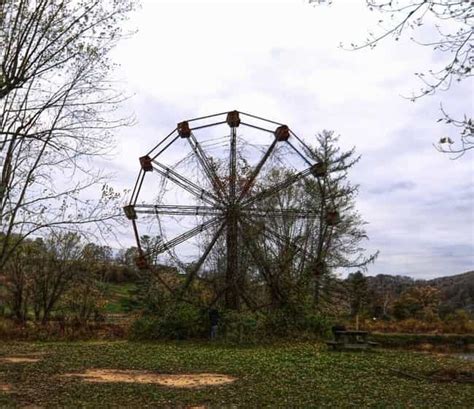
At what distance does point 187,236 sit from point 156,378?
9.42 m

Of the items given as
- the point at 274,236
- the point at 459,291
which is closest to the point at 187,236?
the point at 274,236

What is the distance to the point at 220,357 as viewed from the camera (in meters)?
13.5

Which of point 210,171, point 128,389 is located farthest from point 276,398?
point 210,171

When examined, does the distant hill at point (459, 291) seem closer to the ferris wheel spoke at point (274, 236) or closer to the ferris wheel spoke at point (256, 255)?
the ferris wheel spoke at point (274, 236)

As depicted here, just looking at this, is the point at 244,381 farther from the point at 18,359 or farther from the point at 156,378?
the point at 18,359

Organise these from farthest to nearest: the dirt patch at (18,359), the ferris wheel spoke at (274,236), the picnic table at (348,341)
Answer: the ferris wheel spoke at (274,236) < the picnic table at (348,341) < the dirt patch at (18,359)

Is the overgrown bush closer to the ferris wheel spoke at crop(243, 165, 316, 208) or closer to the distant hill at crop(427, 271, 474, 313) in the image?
the ferris wheel spoke at crop(243, 165, 316, 208)

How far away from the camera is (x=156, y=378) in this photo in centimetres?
1024

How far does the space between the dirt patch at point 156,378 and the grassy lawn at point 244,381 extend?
0.99ft

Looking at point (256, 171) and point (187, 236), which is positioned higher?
point (256, 171)

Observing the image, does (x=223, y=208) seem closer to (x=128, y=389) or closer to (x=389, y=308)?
(x=128, y=389)

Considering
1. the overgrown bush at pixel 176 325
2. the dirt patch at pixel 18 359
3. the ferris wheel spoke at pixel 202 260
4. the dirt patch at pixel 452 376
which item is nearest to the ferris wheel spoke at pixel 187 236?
the ferris wheel spoke at pixel 202 260

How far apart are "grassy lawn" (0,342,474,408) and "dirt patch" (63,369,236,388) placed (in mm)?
303

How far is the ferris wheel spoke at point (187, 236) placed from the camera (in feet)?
63.1
